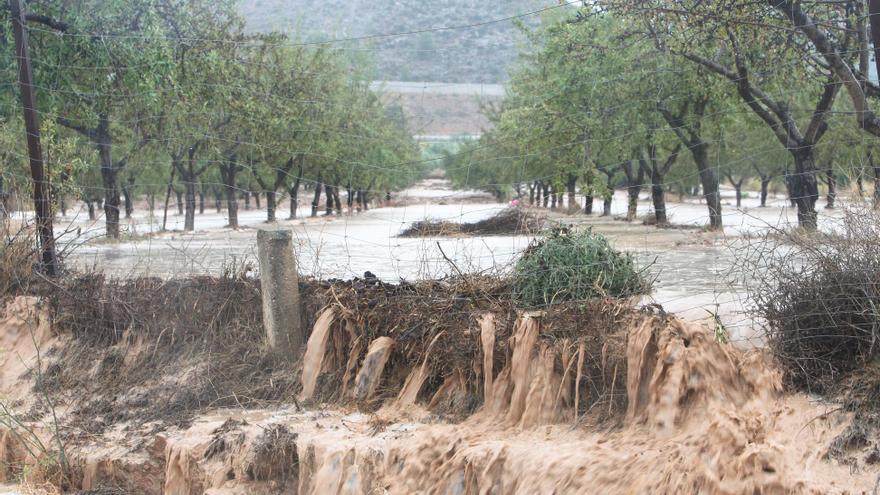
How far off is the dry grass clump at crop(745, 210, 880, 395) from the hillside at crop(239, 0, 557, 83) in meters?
111

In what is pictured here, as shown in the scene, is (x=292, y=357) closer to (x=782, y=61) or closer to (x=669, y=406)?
(x=669, y=406)

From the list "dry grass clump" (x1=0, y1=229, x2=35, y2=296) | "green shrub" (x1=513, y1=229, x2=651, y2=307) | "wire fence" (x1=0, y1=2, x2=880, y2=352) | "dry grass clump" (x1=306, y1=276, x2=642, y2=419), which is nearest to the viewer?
"dry grass clump" (x1=306, y1=276, x2=642, y2=419)

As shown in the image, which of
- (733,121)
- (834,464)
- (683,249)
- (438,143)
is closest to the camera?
(834,464)

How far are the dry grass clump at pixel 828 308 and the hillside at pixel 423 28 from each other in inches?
4372

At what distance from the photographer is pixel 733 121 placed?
78.3 ft

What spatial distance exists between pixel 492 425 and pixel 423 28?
133 meters

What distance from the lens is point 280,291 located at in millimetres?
9953

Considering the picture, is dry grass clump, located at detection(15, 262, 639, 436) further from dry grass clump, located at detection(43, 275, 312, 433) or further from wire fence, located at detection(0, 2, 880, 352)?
wire fence, located at detection(0, 2, 880, 352)

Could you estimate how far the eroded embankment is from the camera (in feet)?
22.1

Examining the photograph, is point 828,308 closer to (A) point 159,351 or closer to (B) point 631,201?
(A) point 159,351

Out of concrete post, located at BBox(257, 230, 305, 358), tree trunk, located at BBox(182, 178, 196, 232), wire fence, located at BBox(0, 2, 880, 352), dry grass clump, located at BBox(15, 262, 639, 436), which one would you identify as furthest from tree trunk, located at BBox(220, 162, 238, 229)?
concrete post, located at BBox(257, 230, 305, 358)

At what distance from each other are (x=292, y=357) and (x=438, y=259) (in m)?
1.99

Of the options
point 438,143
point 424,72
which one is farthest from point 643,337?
point 424,72

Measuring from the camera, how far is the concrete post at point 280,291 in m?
9.93
